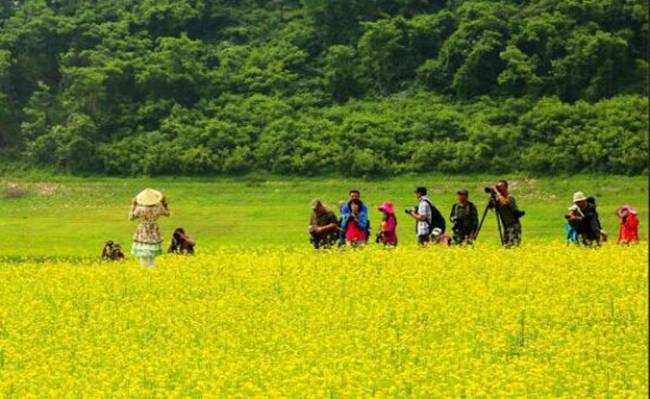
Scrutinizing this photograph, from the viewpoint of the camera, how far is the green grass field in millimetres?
38062

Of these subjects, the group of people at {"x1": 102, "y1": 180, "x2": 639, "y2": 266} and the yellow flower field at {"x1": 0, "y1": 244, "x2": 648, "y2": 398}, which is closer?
the yellow flower field at {"x1": 0, "y1": 244, "x2": 648, "y2": 398}

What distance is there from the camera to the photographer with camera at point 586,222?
74.4 ft

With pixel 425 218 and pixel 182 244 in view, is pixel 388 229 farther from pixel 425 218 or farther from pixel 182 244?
pixel 182 244

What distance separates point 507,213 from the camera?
22.6m

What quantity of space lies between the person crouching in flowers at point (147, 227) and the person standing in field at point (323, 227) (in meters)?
3.20

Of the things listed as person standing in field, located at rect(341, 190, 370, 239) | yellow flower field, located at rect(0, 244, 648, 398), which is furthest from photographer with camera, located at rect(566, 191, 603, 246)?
person standing in field, located at rect(341, 190, 370, 239)

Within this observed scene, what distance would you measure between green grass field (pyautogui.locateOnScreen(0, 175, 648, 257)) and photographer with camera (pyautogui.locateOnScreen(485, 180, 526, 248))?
11542mm

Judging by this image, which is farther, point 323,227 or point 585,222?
point 323,227

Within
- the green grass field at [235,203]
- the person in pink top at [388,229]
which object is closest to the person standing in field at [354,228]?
the person in pink top at [388,229]

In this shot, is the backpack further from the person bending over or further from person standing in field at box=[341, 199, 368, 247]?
the person bending over

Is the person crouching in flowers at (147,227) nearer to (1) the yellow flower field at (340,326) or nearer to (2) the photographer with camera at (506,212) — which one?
(1) the yellow flower field at (340,326)

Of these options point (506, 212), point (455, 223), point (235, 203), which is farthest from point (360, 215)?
point (235, 203)

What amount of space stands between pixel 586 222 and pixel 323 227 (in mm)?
4778

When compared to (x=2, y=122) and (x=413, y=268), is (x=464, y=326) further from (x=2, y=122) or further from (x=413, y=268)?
(x=2, y=122)
